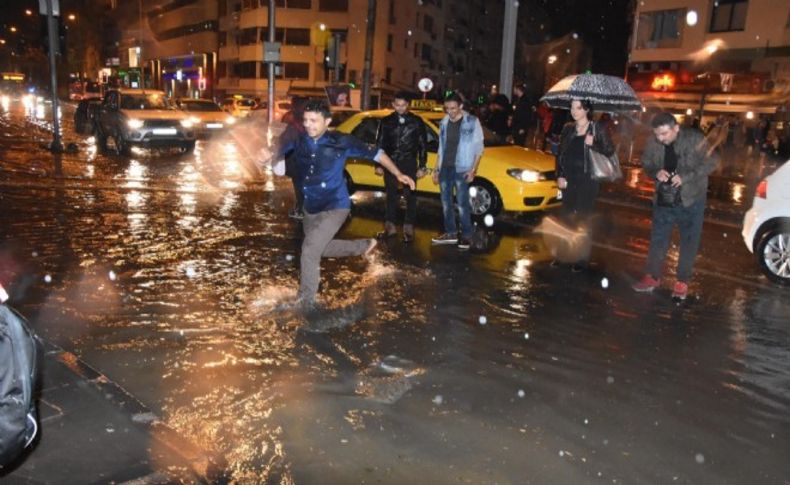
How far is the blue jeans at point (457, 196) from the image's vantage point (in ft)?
27.2

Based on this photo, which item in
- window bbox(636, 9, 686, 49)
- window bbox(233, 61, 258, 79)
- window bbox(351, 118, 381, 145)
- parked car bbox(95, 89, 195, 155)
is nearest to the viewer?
window bbox(351, 118, 381, 145)

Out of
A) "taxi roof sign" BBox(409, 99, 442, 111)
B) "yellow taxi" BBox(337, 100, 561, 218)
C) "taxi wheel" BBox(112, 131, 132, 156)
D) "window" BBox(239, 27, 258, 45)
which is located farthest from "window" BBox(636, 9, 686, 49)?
"window" BBox(239, 27, 258, 45)

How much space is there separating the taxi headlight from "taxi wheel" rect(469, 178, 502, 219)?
1187cm

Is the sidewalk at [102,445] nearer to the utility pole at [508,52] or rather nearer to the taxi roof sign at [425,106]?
the taxi roof sign at [425,106]

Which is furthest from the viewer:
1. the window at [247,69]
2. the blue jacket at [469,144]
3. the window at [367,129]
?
the window at [247,69]

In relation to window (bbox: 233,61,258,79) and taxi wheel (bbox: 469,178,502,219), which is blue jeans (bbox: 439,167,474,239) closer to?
taxi wheel (bbox: 469,178,502,219)

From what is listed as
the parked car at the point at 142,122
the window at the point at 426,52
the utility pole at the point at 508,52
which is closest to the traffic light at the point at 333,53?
the parked car at the point at 142,122

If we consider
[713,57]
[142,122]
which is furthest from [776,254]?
[713,57]

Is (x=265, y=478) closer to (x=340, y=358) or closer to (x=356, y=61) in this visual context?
(x=340, y=358)

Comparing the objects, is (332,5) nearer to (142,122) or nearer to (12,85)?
(12,85)

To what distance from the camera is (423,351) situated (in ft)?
16.3

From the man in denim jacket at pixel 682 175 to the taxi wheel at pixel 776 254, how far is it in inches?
48.2

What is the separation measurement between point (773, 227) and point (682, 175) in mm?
1613

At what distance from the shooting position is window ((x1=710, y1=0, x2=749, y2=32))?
31087 millimetres
